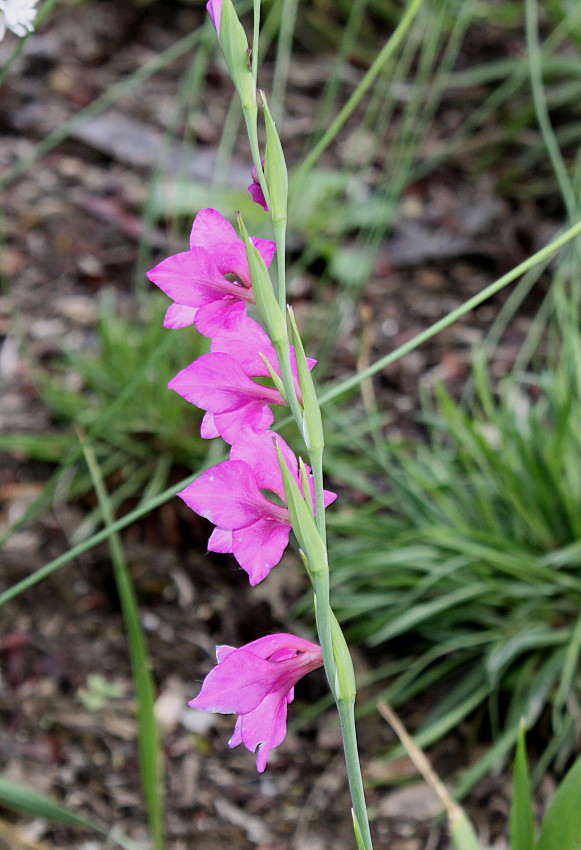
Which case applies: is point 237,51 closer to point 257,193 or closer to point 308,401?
point 257,193

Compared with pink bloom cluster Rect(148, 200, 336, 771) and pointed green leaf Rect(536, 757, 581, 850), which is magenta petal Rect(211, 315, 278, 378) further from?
pointed green leaf Rect(536, 757, 581, 850)

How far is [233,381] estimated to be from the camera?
556mm

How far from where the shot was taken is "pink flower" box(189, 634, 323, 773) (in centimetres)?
54

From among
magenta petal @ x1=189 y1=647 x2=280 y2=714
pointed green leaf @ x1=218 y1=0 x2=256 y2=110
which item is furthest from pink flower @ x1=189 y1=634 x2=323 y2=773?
pointed green leaf @ x1=218 y1=0 x2=256 y2=110

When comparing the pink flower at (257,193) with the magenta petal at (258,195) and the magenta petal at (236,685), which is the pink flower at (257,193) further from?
the magenta petal at (236,685)

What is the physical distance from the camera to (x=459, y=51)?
3324mm

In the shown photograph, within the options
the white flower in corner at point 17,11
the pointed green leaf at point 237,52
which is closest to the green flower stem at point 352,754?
the pointed green leaf at point 237,52

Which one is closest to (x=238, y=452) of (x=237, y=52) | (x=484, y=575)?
(x=237, y=52)

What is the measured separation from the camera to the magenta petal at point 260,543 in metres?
0.57

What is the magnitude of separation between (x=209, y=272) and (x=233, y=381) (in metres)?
0.07

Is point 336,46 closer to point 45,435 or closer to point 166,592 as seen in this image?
point 45,435

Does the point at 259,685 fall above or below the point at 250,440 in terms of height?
below

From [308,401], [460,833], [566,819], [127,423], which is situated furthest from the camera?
[127,423]

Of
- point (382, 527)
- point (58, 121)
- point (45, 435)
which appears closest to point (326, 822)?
point (382, 527)
